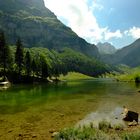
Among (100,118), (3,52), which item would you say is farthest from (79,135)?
(3,52)

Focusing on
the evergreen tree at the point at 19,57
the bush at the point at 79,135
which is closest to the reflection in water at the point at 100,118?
the bush at the point at 79,135

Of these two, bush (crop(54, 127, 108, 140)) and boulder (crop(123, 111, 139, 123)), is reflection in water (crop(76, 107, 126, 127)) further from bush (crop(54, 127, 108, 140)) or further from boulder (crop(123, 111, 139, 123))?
bush (crop(54, 127, 108, 140))

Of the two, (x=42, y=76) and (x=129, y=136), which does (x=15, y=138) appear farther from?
(x=42, y=76)

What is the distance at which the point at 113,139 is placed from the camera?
1700 cm

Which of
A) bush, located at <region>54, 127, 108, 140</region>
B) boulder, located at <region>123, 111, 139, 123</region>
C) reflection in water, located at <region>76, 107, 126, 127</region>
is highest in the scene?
bush, located at <region>54, 127, 108, 140</region>

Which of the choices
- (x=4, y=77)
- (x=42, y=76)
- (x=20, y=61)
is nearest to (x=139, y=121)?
(x=4, y=77)

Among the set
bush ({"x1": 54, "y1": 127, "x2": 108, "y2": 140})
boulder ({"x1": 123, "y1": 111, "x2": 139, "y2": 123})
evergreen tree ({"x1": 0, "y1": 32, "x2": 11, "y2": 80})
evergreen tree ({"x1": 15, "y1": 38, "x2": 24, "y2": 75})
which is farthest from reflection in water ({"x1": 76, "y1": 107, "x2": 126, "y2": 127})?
evergreen tree ({"x1": 15, "y1": 38, "x2": 24, "y2": 75})

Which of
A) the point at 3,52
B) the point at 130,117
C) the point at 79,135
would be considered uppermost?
the point at 3,52

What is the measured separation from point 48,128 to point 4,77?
3407 inches

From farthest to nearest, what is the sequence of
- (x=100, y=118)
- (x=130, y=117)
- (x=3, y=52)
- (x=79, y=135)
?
(x=3, y=52)
(x=100, y=118)
(x=130, y=117)
(x=79, y=135)

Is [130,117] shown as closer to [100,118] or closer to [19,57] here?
[100,118]

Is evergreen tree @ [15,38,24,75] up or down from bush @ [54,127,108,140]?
up

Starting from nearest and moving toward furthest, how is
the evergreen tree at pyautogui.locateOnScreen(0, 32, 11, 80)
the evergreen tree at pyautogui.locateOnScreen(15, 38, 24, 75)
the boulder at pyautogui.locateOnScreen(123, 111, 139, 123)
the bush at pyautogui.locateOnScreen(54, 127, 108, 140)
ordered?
the bush at pyautogui.locateOnScreen(54, 127, 108, 140)
the boulder at pyautogui.locateOnScreen(123, 111, 139, 123)
the evergreen tree at pyautogui.locateOnScreen(0, 32, 11, 80)
the evergreen tree at pyautogui.locateOnScreen(15, 38, 24, 75)

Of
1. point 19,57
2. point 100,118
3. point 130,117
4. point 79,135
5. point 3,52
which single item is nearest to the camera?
point 79,135
